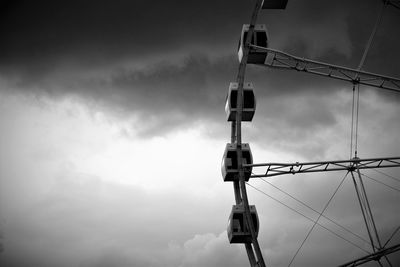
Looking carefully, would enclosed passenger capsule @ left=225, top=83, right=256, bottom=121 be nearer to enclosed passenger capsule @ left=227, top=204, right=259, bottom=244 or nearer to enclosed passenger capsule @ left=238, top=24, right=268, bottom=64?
enclosed passenger capsule @ left=238, top=24, right=268, bottom=64

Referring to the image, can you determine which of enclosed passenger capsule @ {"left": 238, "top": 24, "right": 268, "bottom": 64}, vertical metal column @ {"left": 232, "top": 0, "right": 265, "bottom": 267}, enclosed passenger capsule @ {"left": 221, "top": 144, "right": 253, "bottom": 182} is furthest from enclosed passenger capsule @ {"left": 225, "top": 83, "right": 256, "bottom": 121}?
enclosed passenger capsule @ {"left": 221, "top": 144, "right": 253, "bottom": 182}

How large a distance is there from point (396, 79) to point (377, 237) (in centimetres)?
629

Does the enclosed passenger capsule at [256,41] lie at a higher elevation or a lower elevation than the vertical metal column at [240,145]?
higher

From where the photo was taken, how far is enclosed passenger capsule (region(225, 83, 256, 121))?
25234 millimetres

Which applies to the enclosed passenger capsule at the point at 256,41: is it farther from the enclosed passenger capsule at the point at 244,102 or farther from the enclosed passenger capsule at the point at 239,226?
the enclosed passenger capsule at the point at 239,226

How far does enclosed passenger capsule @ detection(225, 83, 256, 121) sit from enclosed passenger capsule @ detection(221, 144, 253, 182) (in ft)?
5.48

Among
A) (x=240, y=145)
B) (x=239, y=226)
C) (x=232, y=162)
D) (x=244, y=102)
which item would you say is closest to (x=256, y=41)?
(x=244, y=102)

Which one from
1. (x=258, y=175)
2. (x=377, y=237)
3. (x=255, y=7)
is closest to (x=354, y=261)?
(x=377, y=237)

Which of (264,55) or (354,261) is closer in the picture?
(354,261)

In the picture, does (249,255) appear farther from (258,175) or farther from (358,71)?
(358,71)

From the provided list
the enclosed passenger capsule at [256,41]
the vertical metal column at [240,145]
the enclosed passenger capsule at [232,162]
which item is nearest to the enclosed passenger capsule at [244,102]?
the vertical metal column at [240,145]

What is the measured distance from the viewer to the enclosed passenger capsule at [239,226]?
23.5 metres

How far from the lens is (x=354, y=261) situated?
20812 millimetres

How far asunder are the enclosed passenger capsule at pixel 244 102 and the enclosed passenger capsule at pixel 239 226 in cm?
448
